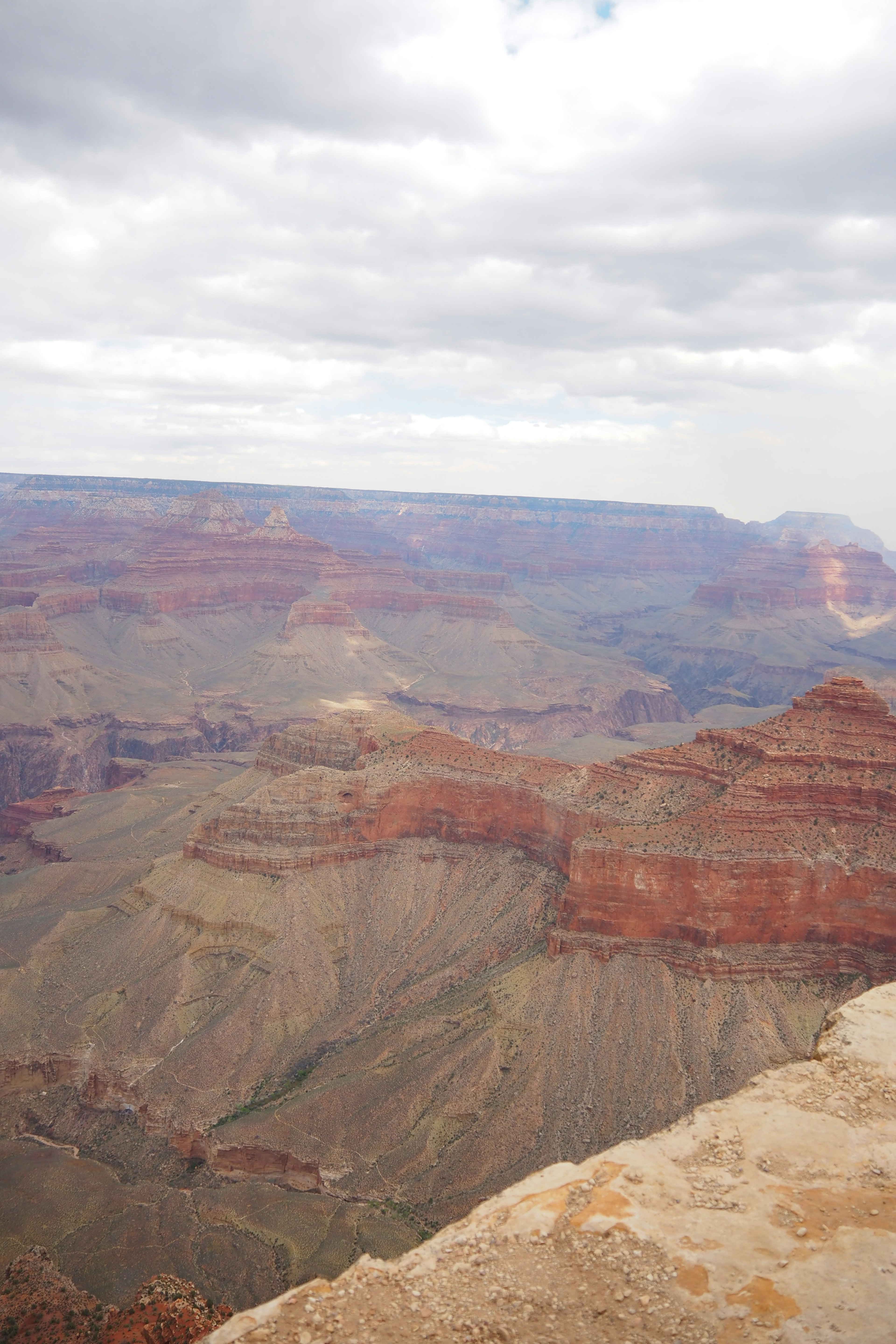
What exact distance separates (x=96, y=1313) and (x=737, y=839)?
3778 centimetres

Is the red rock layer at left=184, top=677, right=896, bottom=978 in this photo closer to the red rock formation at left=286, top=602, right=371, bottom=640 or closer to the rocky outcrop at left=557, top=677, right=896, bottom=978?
the rocky outcrop at left=557, top=677, right=896, bottom=978

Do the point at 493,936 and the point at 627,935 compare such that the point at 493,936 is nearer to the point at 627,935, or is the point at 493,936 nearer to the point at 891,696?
the point at 627,935

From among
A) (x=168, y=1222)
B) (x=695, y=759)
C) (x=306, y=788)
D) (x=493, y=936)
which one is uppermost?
(x=695, y=759)

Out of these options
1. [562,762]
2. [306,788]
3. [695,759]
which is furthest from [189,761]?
[695,759]

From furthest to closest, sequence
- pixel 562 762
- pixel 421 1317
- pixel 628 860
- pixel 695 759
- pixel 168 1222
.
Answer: pixel 562 762 < pixel 695 759 < pixel 628 860 < pixel 168 1222 < pixel 421 1317

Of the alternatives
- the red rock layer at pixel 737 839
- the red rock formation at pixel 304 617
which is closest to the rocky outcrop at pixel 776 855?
the red rock layer at pixel 737 839

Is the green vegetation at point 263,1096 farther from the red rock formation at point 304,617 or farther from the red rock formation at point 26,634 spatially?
the red rock formation at point 304,617

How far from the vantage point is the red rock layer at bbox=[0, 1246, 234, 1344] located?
2878 cm

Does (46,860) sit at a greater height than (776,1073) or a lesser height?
lesser

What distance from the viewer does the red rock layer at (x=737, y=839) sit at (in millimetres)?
50781

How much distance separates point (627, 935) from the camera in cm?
5312

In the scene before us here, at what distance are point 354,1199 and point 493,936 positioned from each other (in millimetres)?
20005

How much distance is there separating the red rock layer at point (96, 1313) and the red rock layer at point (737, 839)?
28.5 metres

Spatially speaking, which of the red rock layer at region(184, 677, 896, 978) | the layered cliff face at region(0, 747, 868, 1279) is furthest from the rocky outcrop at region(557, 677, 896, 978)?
the layered cliff face at region(0, 747, 868, 1279)
